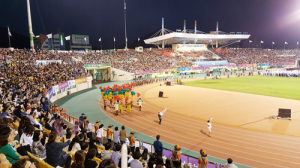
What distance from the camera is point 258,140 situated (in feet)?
39.5

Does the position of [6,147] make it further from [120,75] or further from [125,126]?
[120,75]

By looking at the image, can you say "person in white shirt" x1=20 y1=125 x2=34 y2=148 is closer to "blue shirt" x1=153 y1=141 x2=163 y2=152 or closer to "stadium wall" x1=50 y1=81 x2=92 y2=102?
"blue shirt" x1=153 y1=141 x2=163 y2=152

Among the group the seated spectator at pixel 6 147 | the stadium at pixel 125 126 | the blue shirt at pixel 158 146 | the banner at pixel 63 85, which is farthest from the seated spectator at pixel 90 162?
the banner at pixel 63 85

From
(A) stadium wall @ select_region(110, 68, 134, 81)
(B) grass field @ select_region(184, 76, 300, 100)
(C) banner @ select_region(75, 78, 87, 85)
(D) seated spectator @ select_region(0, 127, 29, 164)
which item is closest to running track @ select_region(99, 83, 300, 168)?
(D) seated spectator @ select_region(0, 127, 29, 164)

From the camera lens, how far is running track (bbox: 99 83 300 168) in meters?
9.80

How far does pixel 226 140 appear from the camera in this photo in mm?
12242

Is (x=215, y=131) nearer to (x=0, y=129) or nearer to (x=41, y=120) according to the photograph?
(x=41, y=120)

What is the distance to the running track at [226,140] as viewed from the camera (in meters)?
9.80

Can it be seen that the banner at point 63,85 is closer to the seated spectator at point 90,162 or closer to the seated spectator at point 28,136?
the seated spectator at point 28,136

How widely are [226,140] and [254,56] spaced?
301ft

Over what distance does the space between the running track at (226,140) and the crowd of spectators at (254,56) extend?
246 feet

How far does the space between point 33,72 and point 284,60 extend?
339 feet

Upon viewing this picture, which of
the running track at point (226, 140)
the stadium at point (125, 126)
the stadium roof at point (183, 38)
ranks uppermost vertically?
the stadium roof at point (183, 38)

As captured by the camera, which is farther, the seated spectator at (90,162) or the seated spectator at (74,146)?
the seated spectator at (74,146)
